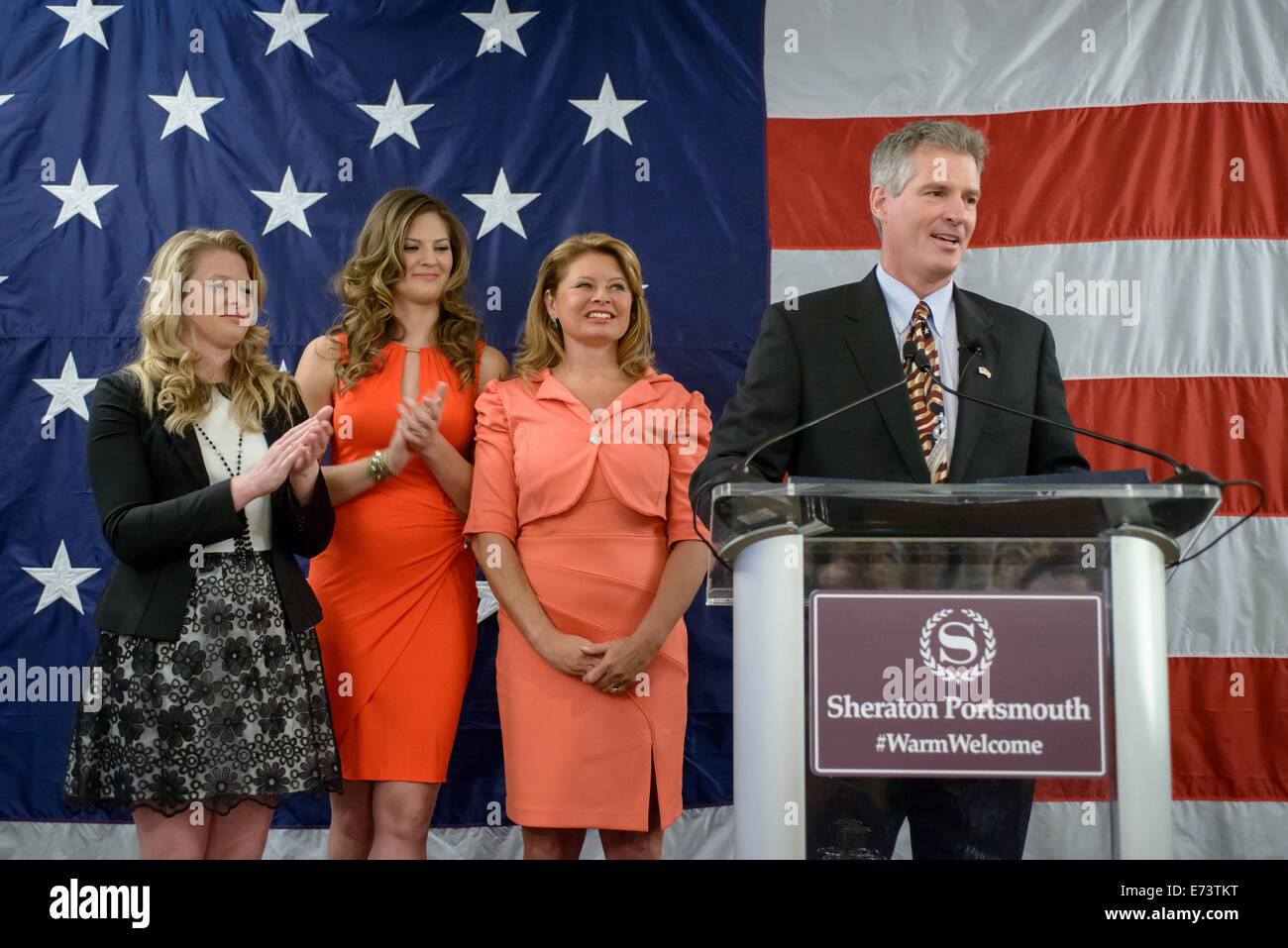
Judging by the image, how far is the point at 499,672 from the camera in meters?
2.62

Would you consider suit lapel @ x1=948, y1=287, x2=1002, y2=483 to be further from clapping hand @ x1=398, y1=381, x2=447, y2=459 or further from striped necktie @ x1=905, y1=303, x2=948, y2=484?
clapping hand @ x1=398, y1=381, x2=447, y2=459

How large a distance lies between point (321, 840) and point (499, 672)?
1.12 meters

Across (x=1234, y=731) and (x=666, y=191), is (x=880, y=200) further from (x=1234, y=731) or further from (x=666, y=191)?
(x=1234, y=731)

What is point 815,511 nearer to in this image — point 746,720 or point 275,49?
point 746,720

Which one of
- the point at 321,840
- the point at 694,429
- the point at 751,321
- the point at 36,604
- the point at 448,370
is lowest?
the point at 321,840

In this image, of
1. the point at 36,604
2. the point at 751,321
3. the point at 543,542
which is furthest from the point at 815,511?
the point at 36,604

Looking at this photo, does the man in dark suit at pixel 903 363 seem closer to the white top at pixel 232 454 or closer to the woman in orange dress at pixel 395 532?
the woman in orange dress at pixel 395 532

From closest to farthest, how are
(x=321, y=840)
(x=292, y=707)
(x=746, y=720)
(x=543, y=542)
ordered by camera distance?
(x=746, y=720) → (x=292, y=707) → (x=543, y=542) → (x=321, y=840)

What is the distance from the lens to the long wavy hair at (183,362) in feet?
7.91

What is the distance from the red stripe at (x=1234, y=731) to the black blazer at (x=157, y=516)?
2.39 metres

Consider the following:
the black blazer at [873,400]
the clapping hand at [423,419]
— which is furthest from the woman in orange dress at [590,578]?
the black blazer at [873,400]

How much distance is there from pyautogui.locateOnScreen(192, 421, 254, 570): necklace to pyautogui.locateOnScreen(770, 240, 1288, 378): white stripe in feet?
6.87

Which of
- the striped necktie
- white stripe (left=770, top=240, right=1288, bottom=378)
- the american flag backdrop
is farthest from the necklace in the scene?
white stripe (left=770, top=240, right=1288, bottom=378)

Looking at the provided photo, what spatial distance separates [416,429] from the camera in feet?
8.63
